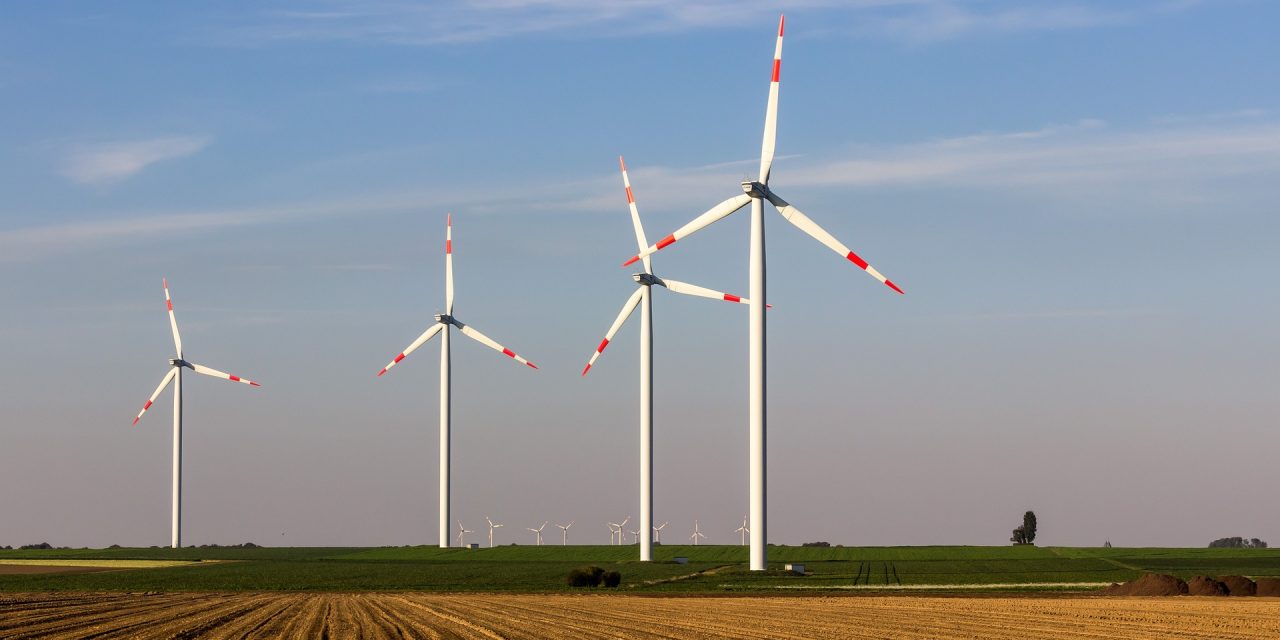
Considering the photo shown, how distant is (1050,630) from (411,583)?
162 feet

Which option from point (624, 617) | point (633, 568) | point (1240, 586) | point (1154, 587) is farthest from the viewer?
point (633, 568)

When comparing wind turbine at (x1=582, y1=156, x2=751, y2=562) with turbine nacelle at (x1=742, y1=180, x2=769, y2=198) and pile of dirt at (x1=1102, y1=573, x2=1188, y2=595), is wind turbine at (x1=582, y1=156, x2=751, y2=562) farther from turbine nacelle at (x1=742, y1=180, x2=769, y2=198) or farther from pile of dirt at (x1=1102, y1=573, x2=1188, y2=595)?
pile of dirt at (x1=1102, y1=573, x2=1188, y2=595)

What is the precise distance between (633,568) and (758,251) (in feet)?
84.8

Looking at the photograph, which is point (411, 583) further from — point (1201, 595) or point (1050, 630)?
point (1050, 630)

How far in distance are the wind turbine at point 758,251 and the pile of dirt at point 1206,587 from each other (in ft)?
85.6

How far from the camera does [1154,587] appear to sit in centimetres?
7838

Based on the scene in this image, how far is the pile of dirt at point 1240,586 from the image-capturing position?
7719cm

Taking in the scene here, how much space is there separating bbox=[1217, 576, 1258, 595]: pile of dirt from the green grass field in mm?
13729

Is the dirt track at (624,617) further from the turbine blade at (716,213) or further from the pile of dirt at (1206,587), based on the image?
the turbine blade at (716,213)

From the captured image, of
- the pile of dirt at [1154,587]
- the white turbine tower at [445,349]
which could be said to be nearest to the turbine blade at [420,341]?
the white turbine tower at [445,349]

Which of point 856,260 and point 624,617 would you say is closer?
→ point 624,617

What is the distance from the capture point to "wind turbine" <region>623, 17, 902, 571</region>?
9438 cm

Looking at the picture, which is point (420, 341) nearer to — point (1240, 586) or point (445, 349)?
point (445, 349)

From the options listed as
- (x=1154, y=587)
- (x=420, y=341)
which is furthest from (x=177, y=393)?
(x=1154, y=587)
